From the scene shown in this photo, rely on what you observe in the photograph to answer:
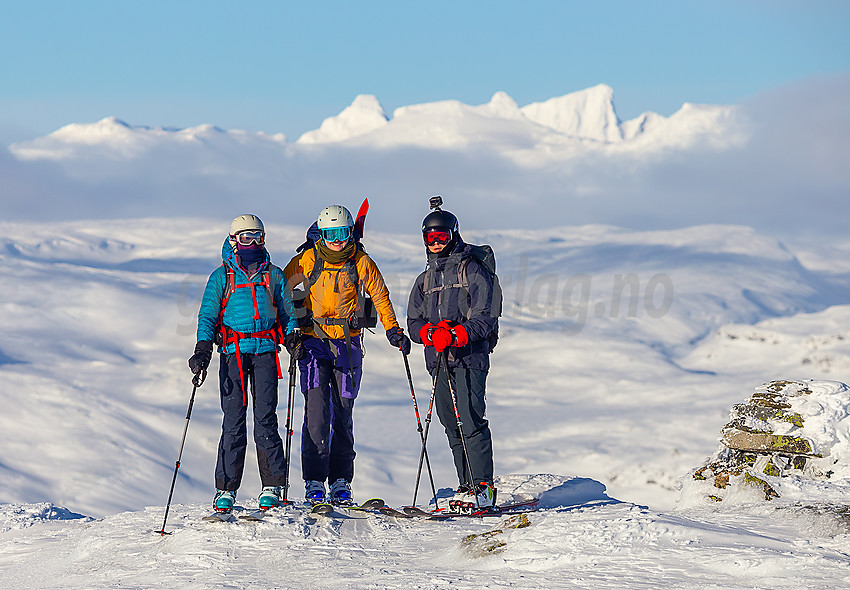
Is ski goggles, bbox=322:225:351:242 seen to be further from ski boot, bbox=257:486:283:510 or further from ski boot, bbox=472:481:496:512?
ski boot, bbox=472:481:496:512

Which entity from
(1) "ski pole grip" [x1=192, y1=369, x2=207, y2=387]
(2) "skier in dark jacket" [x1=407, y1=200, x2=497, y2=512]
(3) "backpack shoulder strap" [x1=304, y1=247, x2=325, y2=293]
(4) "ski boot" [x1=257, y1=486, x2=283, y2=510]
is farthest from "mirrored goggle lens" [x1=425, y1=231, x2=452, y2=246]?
(4) "ski boot" [x1=257, y1=486, x2=283, y2=510]

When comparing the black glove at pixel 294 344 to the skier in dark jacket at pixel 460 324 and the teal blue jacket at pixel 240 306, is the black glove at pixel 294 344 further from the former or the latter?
the skier in dark jacket at pixel 460 324

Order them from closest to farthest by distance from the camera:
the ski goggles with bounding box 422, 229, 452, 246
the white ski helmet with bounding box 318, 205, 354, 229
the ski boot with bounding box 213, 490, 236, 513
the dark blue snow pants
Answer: the dark blue snow pants < the ski boot with bounding box 213, 490, 236, 513 < the white ski helmet with bounding box 318, 205, 354, 229 < the ski goggles with bounding box 422, 229, 452, 246

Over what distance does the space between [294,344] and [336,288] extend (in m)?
0.74

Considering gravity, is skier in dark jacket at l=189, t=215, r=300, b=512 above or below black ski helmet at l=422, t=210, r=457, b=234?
below

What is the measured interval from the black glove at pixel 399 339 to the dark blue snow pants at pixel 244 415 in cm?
120

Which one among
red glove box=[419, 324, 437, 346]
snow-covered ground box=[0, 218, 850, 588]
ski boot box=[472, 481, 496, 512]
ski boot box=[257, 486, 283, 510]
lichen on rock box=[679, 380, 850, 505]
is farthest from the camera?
lichen on rock box=[679, 380, 850, 505]

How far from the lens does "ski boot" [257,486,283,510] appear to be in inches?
296

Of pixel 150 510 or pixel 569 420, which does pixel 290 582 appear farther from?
pixel 569 420

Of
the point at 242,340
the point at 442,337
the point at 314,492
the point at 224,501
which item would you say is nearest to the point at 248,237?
the point at 242,340

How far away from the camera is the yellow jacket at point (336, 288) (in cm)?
786

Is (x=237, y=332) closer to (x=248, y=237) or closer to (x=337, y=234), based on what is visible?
(x=248, y=237)

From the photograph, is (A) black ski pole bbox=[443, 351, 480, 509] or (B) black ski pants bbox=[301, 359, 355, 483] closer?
(B) black ski pants bbox=[301, 359, 355, 483]

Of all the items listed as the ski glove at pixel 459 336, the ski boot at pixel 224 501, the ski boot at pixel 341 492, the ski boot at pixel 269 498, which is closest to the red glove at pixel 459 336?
the ski glove at pixel 459 336
